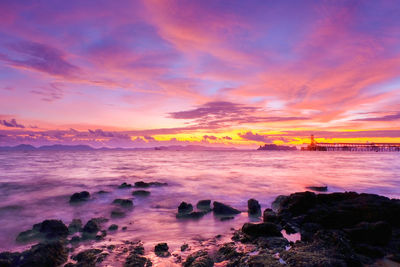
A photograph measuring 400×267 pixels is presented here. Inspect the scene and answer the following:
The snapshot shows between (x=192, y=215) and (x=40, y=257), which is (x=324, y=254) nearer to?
(x=192, y=215)

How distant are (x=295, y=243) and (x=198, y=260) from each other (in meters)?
2.89

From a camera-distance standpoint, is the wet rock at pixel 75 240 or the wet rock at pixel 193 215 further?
the wet rock at pixel 193 215

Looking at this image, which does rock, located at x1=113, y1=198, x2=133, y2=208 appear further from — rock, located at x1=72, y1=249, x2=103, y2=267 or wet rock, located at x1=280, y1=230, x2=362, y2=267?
wet rock, located at x1=280, y1=230, x2=362, y2=267

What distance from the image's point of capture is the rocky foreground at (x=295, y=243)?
229 inches

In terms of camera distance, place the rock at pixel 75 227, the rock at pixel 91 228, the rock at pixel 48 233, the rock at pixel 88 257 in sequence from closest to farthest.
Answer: the rock at pixel 88 257 < the rock at pixel 48 233 < the rock at pixel 91 228 < the rock at pixel 75 227

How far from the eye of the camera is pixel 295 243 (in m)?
6.87

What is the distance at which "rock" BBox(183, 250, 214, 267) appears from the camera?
5.78 meters

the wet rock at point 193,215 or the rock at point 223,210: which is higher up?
the rock at point 223,210

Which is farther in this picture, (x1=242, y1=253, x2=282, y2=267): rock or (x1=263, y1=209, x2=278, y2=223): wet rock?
(x1=263, y1=209, x2=278, y2=223): wet rock

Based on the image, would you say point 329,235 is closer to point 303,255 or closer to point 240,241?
point 303,255

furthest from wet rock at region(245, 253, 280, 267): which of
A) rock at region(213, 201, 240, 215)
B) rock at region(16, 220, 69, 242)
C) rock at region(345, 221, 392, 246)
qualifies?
rock at region(16, 220, 69, 242)

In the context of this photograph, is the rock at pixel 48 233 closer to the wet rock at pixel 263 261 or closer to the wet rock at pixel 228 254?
the wet rock at pixel 228 254

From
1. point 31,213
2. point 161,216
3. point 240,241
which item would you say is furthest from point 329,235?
point 31,213

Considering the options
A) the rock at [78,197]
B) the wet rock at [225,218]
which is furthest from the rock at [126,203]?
the wet rock at [225,218]
